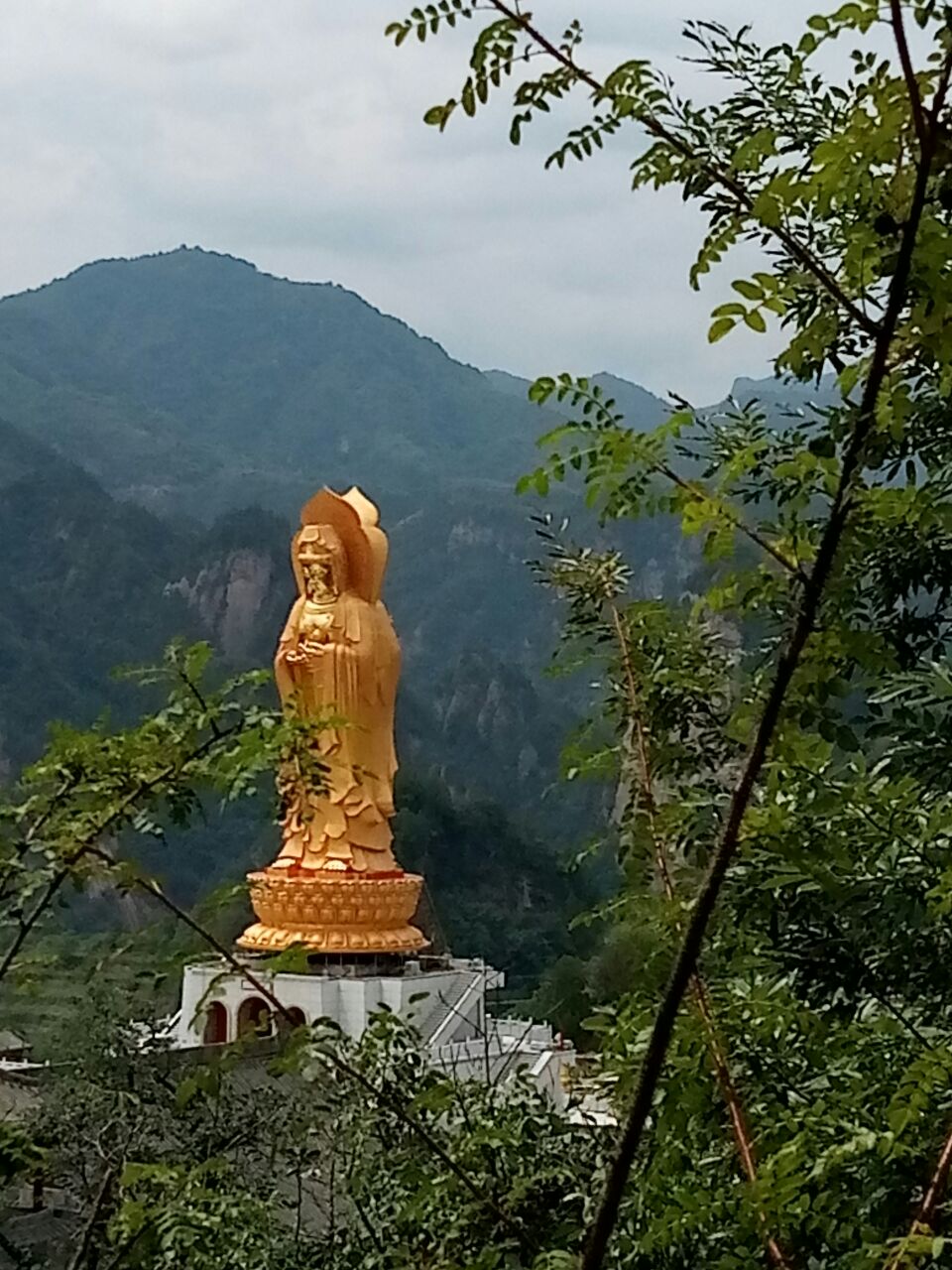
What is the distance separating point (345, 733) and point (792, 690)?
19.7 feet

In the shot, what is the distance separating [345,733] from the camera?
7.10m

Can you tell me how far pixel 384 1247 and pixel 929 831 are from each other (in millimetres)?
976

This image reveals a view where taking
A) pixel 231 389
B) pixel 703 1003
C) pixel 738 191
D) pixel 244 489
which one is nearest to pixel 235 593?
pixel 244 489

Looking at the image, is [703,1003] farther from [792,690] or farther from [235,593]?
[235,593]

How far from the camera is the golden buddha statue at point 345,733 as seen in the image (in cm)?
703

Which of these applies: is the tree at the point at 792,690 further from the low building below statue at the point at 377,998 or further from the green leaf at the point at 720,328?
the low building below statue at the point at 377,998

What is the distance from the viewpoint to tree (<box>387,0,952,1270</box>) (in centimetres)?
90

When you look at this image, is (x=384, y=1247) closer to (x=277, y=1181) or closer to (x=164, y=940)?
(x=164, y=940)

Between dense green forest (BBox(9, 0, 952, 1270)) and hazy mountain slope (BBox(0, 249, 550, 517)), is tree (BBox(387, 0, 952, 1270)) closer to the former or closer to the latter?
dense green forest (BBox(9, 0, 952, 1270))

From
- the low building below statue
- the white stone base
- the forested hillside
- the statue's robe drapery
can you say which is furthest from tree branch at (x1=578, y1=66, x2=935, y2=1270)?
the statue's robe drapery

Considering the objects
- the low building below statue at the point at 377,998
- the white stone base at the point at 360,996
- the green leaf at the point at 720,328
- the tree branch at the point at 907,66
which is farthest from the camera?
the white stone base at the point at 360,996

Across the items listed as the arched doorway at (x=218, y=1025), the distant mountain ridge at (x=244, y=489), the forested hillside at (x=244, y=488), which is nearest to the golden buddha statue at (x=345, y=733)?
the arched doorway at (x=218, y=1025)

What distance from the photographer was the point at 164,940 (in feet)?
9.83

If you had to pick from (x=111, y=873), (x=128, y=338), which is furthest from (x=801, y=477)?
(x=128, y=338)
